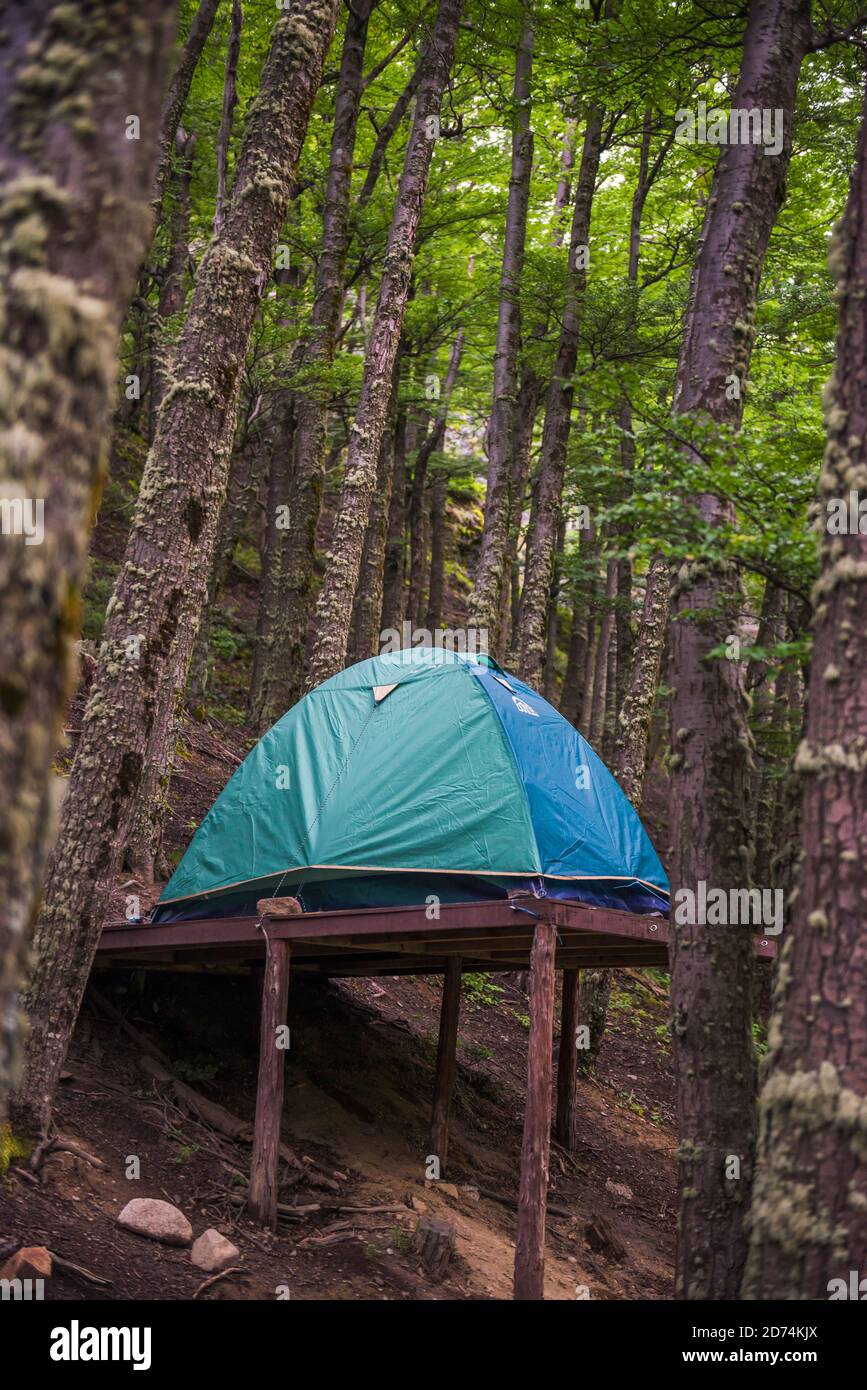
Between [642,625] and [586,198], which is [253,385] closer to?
[586,198]

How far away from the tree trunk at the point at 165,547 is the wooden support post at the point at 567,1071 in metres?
5.67

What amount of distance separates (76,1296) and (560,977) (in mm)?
9469

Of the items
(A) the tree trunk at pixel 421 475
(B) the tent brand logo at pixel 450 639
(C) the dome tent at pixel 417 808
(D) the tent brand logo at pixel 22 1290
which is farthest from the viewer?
(A) the tree trunk at pixel 421 475

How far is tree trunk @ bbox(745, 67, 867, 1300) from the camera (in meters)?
3.24

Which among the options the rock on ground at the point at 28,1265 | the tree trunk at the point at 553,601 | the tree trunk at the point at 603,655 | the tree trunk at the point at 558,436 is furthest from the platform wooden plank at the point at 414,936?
the tree trunk at the point at 603,655

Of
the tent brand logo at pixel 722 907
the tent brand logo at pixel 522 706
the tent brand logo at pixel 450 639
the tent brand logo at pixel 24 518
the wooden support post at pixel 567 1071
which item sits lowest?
the wooden support post at pixel 567 1071

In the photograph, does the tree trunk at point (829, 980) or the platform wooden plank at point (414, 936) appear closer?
the tree trunk at point (829, 980)

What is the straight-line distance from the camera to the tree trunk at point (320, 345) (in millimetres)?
12672

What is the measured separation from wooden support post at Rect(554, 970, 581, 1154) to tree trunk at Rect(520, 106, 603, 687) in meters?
4.11

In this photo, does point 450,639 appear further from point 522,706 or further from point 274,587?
point 522,706

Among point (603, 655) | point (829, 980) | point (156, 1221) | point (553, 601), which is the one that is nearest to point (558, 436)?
point (553, 601)

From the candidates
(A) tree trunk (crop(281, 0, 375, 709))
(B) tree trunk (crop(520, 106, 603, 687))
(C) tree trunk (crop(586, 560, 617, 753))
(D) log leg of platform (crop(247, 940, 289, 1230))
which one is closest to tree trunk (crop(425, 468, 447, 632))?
(C) tree trunk (crop(586, 560, 617, 753))

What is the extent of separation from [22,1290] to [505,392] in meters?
10.7

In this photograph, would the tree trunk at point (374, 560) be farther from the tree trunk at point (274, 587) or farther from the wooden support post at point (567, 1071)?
the wooden support post at point (567, 1071)
